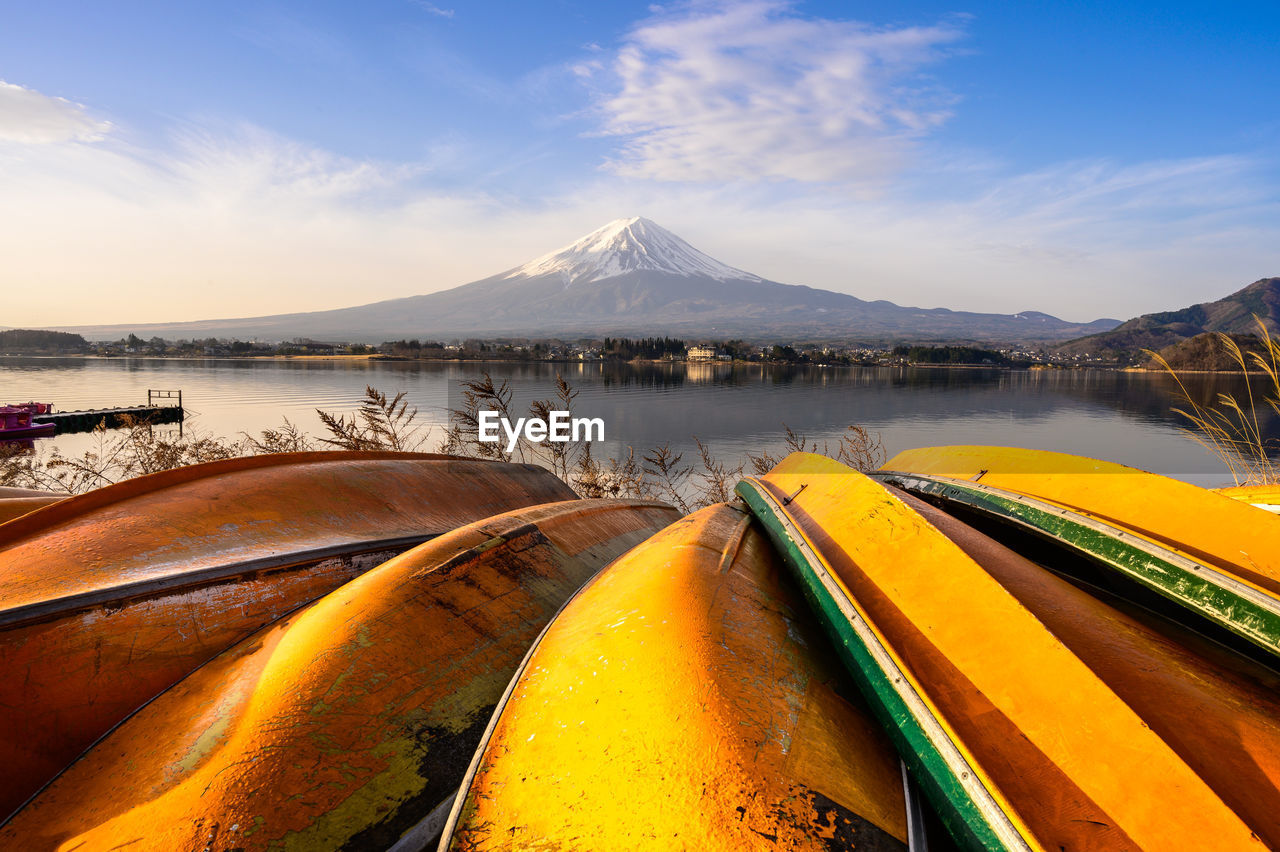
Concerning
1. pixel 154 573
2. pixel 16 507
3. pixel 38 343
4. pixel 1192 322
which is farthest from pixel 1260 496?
pixel 1192 322

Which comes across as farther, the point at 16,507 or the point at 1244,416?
the point at 1244,416

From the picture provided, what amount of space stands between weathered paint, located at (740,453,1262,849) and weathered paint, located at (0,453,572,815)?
2004 millimetres

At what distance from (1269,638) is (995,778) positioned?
1041 mm

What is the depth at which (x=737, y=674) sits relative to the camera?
5.29 feet

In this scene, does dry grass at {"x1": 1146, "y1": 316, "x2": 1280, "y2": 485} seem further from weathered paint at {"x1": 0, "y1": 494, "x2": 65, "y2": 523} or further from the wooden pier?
the wooden pier

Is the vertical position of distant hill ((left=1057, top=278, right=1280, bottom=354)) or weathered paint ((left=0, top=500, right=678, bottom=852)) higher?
distant hill ((left=1057, top=278, right=1280, bottom=354))

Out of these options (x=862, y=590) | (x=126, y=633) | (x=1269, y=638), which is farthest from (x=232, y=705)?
(x=1269, y=638)

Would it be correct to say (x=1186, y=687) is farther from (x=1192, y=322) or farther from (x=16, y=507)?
(x=1192, y=322)

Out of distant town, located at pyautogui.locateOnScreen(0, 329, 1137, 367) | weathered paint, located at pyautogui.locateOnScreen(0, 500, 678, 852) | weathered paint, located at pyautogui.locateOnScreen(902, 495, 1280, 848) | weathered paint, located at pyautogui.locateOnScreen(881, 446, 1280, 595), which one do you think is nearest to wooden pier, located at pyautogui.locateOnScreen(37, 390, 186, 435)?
weathered paint, located at pyautogui.locateOnScreen(0, 500, 678, 852)

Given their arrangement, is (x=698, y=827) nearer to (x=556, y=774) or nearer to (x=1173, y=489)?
(x=556, y=774)

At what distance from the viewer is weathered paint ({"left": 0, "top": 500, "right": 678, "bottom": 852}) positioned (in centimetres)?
139

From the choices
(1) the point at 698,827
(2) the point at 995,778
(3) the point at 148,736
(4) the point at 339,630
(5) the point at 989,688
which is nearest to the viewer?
(1) the point at 698,827

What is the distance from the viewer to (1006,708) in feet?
4.82

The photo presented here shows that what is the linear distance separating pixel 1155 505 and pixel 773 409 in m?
27.3
